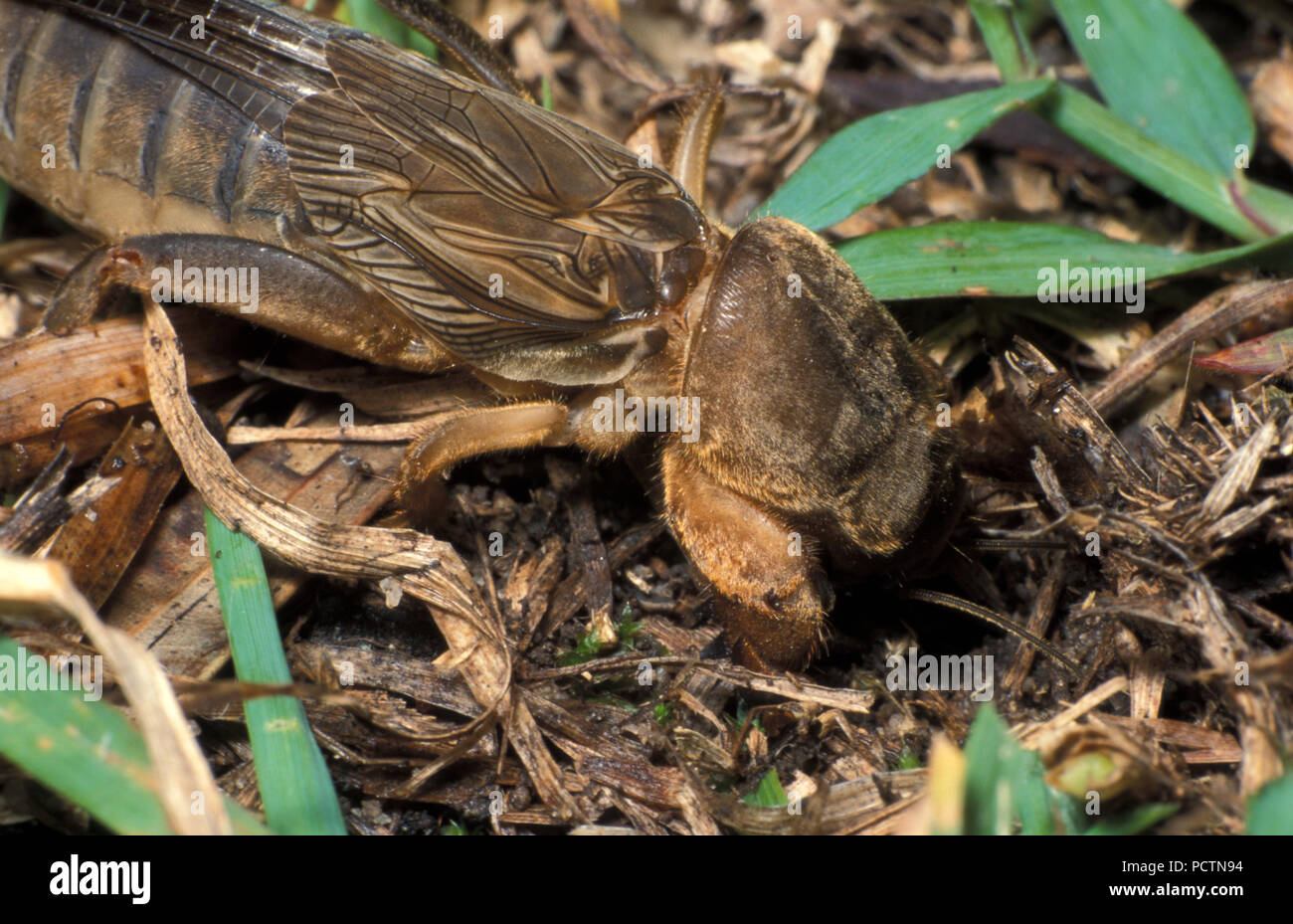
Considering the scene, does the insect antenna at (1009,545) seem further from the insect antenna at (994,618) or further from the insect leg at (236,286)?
the insect leg at (236,286)

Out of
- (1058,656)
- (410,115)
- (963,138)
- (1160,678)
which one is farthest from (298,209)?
(1160,678)

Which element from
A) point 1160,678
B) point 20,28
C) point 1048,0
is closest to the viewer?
point 1160,678

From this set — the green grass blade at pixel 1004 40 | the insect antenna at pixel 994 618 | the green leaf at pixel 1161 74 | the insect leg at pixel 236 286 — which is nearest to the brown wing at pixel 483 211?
the insect leg at pixel 236 286

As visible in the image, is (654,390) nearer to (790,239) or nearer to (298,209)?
(790,239)

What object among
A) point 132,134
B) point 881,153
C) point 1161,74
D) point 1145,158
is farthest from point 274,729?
point 1161,74

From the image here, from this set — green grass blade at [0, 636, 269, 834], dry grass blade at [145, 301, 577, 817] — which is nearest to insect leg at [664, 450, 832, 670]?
dry grass blade at [145, 301, 577, 817]

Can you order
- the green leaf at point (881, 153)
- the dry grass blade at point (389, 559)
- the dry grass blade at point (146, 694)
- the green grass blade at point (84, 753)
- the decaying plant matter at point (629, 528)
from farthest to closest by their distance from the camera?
the green leaf at point (881, 153) → the dry grass blade at point (389, 559) → the decaying plant matter at point (629, 528) → the green grass blade at point (84, 753) → the dry grass blade at point (146, 694)

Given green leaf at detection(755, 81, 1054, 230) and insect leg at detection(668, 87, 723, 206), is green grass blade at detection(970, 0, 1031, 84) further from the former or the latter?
insect leg at detection(668, 87, 723, 206)
